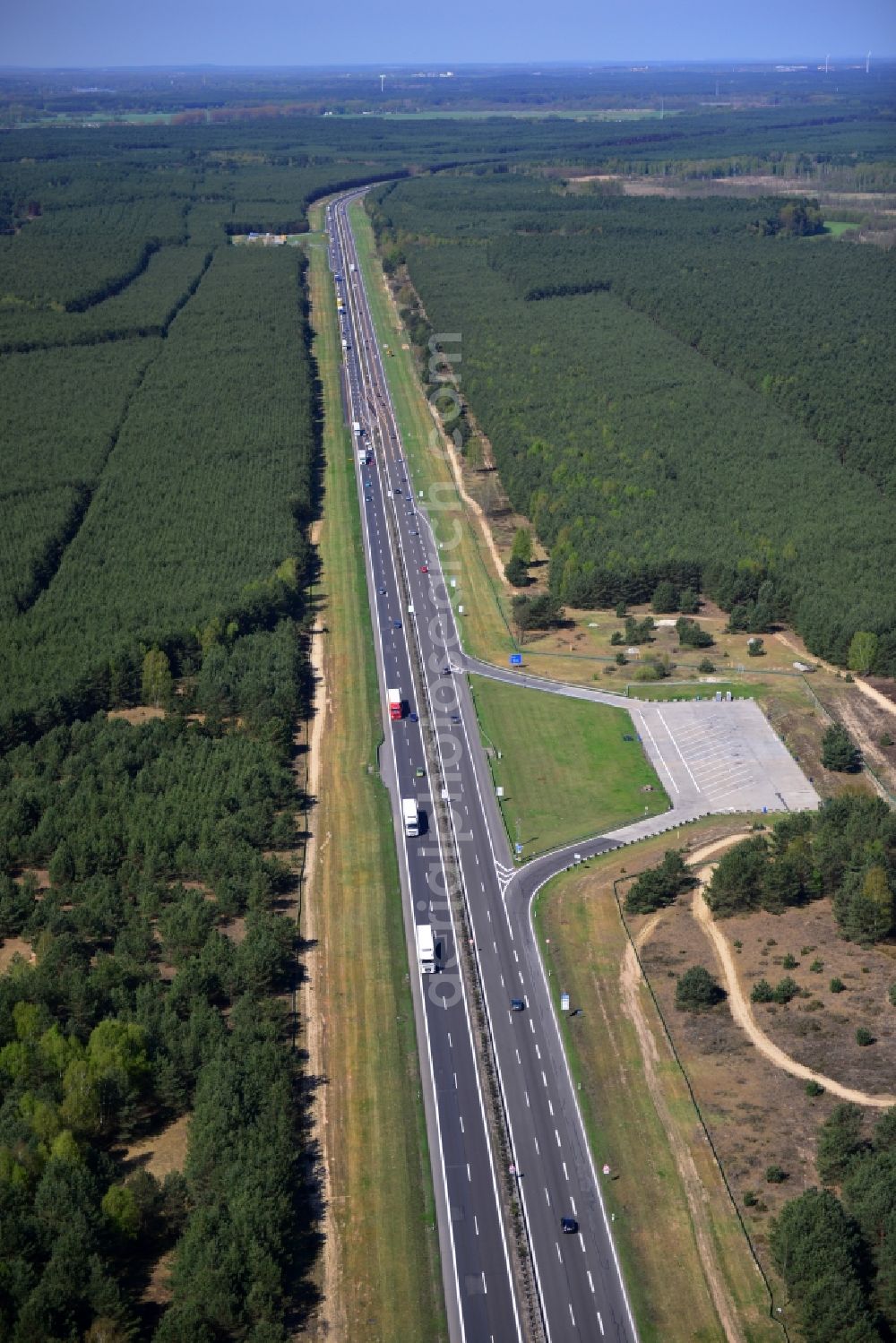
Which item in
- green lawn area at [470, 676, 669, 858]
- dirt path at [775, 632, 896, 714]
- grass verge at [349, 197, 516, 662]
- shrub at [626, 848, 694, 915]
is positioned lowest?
grass verge at [349, 197, 516, 662]

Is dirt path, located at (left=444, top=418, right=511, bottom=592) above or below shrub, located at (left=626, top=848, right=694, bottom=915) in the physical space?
below

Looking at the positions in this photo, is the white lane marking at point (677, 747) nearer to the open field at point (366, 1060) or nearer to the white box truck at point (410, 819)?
the white box truck at point (410, 819)

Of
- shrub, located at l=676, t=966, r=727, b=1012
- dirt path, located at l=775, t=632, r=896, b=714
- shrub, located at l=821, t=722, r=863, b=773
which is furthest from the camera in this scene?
dirt path, located at l=775, t=632, r=896, b=714

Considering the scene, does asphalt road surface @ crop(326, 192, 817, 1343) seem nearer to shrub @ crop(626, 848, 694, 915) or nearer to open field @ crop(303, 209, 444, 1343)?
open field @ crop(303, 209, 444, 1343)

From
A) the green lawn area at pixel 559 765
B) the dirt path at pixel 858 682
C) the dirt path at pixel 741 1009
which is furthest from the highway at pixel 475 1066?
the dirt path at pixel 858 682

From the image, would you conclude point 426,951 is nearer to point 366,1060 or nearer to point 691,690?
point 366,1060

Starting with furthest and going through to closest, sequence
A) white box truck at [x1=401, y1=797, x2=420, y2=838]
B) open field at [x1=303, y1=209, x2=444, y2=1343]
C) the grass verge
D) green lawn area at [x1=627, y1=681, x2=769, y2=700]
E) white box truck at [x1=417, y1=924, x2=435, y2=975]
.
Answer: the grass verge → green lawn area at [x1=627, y1=681, x2=769, y2=700] → white box truck at [x1=401, y1=797, x2=420, y2=838] → white box truck at [x1=417, y1=924, x2=435, y2=975] → open field at [x1=303, y1=209, x2=444, y2=1343]

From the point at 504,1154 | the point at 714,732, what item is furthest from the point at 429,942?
the point at 714,732

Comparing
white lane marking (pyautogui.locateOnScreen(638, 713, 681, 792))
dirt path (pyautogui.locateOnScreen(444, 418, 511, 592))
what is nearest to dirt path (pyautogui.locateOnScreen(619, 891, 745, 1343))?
white lane marking (pyautogui.locateOnScreen(638, 713, 681, 792))
